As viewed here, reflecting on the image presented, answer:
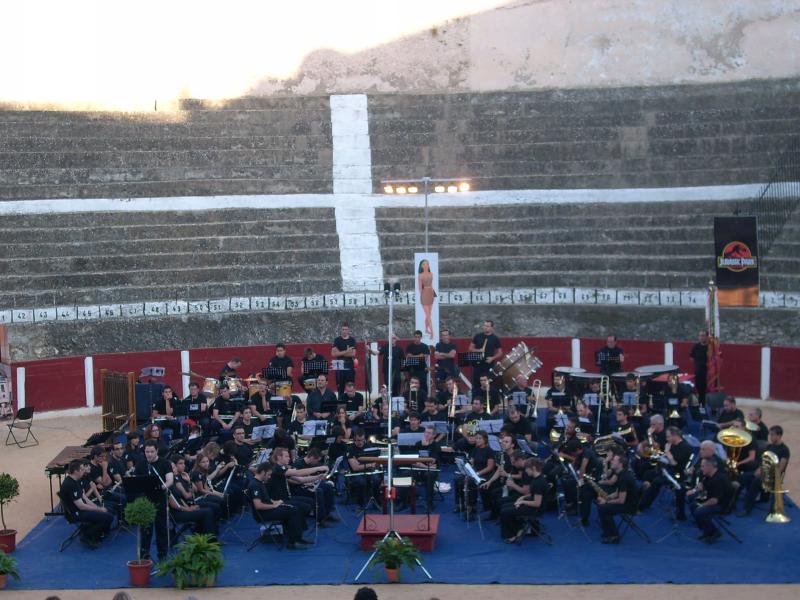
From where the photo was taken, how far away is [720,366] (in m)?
30.4

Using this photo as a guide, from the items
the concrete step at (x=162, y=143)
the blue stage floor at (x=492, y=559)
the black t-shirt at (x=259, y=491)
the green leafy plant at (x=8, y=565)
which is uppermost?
the concrete step at (x=162, y=143)

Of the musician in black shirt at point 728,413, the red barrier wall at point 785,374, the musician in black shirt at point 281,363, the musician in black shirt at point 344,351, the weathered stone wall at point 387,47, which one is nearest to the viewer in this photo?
the musician in black shirt at point 728,413

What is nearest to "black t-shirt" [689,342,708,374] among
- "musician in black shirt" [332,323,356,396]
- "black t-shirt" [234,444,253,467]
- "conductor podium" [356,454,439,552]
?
"musician in black shirt" [332,323,356,396]

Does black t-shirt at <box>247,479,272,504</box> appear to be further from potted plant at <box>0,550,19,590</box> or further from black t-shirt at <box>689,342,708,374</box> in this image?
black t-shirt at <box>689,342,708,374</box>

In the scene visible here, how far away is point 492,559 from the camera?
19000mm

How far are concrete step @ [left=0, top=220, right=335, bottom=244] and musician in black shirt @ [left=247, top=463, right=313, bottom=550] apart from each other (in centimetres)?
1756

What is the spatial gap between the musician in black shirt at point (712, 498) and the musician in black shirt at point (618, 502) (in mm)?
1056

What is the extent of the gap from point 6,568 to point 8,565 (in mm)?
49

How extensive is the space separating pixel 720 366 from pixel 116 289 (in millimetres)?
16336

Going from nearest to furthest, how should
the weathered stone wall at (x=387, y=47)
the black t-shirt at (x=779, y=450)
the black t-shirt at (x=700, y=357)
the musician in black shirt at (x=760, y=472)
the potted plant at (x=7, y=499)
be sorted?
1. the potted plant at (x=7, y=499)
2. the musician in black shirt at (x=760, y=472)
3. the black t-shirt at (x=779, y=450)
4. the black t-shirt at (x=700, y=357)
5. the weathered stone wall at (x=387, y=47)

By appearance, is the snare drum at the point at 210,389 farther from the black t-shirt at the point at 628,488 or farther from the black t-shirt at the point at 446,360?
the black t-shirt at the point at 628,488

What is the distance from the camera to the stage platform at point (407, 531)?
1934cm

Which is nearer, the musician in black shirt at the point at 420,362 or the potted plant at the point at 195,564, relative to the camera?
the potted plant at the point at 195,564

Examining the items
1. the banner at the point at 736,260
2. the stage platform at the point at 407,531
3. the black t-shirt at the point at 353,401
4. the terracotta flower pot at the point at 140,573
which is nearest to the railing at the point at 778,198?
the banner at the point at 736,260
